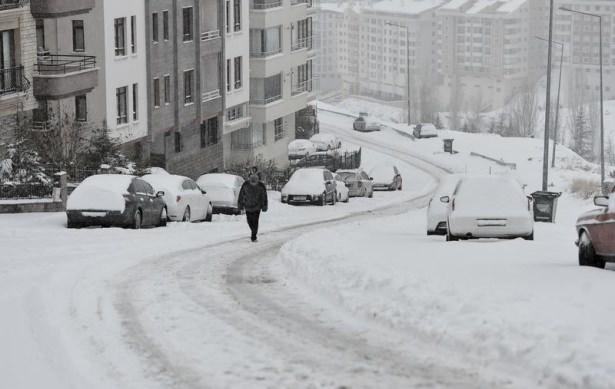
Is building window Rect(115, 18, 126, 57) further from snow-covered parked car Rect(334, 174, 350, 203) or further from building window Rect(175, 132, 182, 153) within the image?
snow-covered parked car Rect(334, 174, 350, 203)

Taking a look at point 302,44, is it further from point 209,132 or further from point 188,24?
point 188,24

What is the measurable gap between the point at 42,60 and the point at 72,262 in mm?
23190

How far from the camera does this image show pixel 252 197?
24.9m

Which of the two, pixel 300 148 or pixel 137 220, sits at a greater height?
pixel 137 220

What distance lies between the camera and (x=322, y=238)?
20.4 m

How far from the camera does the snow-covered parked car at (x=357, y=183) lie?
53.8 metres

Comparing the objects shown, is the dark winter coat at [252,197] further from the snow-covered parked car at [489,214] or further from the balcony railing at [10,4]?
the balcony railing at [10,4]

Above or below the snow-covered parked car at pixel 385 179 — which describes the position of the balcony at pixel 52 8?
above

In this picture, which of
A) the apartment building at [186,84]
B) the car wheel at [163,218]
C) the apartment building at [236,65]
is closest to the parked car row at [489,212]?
the car wheel at [163,218]

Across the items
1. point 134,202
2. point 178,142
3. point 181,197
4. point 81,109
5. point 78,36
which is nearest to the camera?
point 134,202

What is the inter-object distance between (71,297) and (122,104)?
102 feet

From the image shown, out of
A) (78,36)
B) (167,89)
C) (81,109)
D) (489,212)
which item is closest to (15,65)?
(81,109)

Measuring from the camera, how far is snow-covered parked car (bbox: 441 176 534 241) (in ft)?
75.4

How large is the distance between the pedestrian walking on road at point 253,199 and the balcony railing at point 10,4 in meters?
16.4
